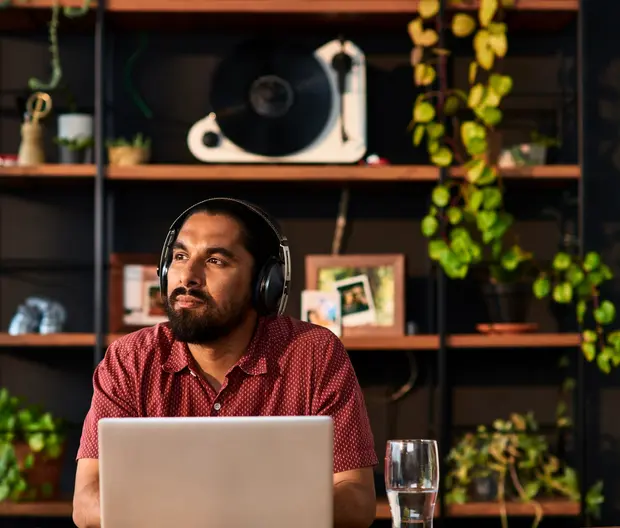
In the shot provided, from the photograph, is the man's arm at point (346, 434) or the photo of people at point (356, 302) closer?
the man's arm at point (346, 434)

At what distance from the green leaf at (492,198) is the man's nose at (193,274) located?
1532mm

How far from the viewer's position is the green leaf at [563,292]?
3.16 m

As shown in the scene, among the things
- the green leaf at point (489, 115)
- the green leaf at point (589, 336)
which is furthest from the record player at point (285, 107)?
the green leaf at point (589, 336)

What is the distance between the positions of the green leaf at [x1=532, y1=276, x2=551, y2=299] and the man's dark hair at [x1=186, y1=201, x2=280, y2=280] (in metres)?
1.48

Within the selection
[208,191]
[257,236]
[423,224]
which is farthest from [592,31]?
[257,236]

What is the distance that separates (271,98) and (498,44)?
734 millimetres

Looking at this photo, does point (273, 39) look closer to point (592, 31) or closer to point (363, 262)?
point (363, 262)

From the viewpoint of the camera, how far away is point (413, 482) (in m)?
1.38

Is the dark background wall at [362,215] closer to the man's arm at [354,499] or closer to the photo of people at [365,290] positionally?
the photo of people at [365,290]

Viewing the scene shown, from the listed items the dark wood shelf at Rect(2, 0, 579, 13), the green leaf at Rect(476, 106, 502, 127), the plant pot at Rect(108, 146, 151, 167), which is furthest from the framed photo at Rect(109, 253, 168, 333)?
the green leaf at Rect(476, 106, 502, 127)

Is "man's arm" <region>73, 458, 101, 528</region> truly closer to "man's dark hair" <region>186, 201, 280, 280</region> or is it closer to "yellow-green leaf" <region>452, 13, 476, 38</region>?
"man's dark hair" <region>186, 201, 280, 280</region>

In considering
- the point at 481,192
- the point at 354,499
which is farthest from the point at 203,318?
the point at 481,192

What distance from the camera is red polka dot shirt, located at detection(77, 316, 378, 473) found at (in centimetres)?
185

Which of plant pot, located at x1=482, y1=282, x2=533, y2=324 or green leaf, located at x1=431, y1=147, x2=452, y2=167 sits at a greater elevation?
green leaf, located at x1=431, y1=147, x2=452, y2=167
